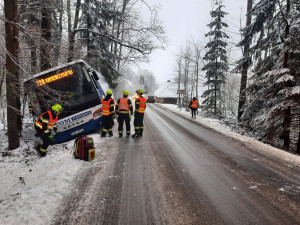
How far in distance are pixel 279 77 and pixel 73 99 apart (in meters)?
8.59

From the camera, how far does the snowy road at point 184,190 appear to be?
9.00 ft

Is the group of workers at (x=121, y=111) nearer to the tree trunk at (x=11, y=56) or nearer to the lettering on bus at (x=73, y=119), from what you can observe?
the lettering on bus at (x=73, y=119)

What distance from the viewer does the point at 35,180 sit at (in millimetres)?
4051

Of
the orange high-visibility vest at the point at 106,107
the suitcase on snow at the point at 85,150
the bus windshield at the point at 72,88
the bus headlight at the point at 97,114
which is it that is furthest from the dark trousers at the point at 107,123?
the suitcase on snow at the point at 85,150

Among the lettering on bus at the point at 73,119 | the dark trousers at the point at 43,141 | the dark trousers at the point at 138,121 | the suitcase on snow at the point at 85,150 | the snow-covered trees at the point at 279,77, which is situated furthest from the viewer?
the dark trousers at the point at 138,121

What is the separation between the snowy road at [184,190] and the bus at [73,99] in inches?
92.4

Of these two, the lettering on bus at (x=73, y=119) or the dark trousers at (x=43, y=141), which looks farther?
the lettering on bus at (x=73, y=119)

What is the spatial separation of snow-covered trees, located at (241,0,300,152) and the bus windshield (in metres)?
7.33

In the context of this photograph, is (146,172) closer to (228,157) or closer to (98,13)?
(228,157)

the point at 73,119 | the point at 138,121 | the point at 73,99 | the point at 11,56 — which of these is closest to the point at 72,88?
the point at 73,99

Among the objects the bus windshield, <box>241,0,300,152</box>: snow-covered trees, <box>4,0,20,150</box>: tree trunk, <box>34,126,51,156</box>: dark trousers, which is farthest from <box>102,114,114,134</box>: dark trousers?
<box>241,0,300,152</box>: snow-covered trees

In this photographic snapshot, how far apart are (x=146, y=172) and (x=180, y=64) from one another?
3490 cm

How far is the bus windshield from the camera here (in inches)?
281

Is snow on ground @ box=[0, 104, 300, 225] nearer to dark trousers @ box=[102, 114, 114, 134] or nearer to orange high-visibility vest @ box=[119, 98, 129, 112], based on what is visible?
dark trousers @ box=[102, 114, 114, 134]
